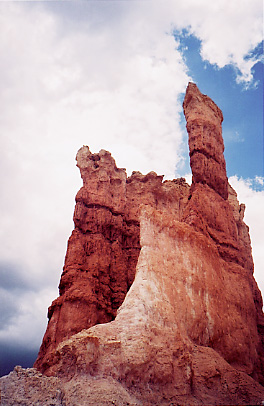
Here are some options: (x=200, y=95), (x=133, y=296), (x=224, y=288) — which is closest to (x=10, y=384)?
(x=133, y=296)

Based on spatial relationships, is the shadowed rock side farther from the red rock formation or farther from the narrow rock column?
the narrow rock column

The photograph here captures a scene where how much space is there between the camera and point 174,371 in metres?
14.2

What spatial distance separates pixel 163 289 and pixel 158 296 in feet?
1.98

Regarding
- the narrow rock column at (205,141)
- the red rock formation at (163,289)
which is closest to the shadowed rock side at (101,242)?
the red rock formation at (163,289)

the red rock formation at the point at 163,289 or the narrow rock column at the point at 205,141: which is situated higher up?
the narrow rock column at the point at 205,141

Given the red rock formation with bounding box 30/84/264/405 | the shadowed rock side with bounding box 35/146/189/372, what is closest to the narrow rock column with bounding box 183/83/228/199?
the red rock formation with bounding box 30/84/264/405

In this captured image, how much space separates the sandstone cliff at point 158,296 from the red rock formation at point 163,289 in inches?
2.2

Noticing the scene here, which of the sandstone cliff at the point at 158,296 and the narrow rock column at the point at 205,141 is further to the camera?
the narrow rock column at the point at 205,141

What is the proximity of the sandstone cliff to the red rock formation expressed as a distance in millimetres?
56

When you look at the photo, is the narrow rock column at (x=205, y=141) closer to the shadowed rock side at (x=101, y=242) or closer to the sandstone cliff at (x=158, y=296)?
the sandstone cliff at (x=158, y=296)

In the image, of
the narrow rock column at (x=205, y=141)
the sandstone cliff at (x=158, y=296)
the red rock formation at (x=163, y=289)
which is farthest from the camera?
the narrow rock column at (x=205, y=141)

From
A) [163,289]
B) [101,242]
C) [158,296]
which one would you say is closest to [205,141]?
[101,242]

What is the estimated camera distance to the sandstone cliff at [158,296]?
13.2 metres

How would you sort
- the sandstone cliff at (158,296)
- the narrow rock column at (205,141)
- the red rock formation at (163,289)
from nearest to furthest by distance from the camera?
the sandstone cliff at (158,296) < the red rock formation at (163,289) < the narrow rock column at (205,141)
